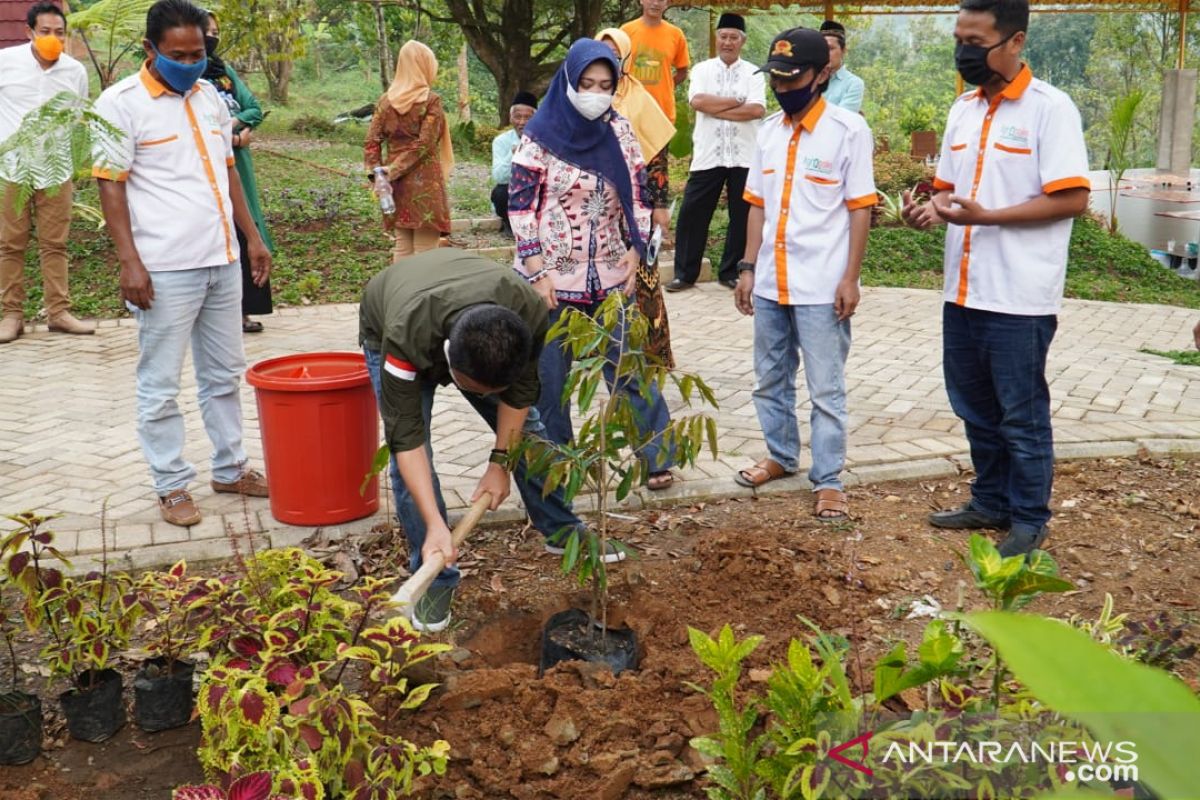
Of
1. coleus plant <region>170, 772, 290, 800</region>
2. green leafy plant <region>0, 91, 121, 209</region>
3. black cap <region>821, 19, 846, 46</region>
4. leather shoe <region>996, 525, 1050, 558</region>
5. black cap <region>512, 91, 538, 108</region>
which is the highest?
black cap <region>821, 19, 846, 46</region>

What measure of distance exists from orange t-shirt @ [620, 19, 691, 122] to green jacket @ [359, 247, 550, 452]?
16.9 ft

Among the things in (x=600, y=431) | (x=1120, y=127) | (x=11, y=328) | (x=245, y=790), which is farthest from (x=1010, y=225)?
(x=1120, y=127)

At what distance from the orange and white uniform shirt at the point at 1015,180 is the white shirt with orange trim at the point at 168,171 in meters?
3.07

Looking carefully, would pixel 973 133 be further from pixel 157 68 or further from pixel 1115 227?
pixel 1115 227

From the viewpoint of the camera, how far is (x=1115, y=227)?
1324cm

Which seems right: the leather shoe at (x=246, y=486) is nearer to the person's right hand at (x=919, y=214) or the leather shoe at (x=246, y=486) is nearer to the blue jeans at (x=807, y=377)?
the blue jeans at (x=807, y=377)

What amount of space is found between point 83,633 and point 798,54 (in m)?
3.44

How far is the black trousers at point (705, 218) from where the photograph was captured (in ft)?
30.1

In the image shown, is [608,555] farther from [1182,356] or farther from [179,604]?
[1182,356]

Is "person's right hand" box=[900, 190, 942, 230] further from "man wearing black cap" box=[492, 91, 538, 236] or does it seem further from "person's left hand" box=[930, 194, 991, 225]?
"man wearing black cap" box=[492, 91, 538, 236]

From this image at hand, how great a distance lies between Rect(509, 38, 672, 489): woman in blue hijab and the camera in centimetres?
459

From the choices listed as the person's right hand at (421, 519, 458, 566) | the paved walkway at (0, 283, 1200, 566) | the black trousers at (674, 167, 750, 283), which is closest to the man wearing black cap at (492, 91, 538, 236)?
the black trousers at (674, 167, 750, 283)

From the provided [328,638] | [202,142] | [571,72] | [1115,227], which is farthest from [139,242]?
[1115,227]

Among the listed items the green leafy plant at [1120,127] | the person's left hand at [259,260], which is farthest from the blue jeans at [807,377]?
the green leafy plant at [1120,127]
